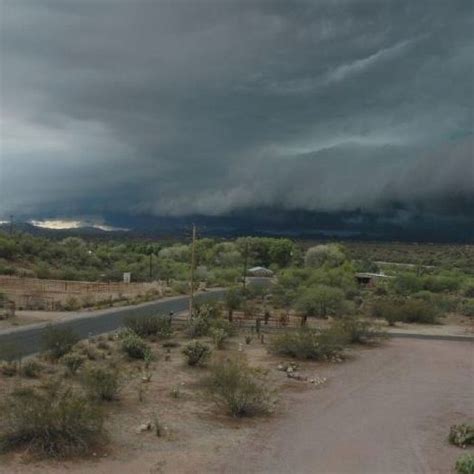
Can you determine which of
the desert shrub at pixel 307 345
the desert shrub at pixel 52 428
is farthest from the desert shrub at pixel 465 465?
the desert shrub at pixel 307 345

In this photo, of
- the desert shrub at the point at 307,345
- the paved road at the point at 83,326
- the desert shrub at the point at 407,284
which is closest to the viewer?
the desert shrub at the point at 307,345

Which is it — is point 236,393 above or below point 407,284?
above

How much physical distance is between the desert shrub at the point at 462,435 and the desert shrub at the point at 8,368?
16366 millimetres

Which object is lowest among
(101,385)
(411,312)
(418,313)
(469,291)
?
(469,291)

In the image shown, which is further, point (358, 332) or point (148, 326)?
point (358, 332)

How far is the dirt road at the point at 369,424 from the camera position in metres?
16.6

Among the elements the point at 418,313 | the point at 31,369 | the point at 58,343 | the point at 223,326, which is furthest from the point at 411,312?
the point at 31,369

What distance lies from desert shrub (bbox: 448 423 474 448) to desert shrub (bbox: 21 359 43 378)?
1557 cm

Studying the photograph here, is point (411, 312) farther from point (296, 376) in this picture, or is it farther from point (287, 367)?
point (296, 376)

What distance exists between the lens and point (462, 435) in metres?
18.9

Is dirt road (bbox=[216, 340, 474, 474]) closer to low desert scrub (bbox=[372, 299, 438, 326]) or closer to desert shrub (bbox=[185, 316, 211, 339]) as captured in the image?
desert shrub (bbox=[185, 316, 211, 339])

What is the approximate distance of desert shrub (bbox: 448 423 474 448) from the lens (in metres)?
18.7

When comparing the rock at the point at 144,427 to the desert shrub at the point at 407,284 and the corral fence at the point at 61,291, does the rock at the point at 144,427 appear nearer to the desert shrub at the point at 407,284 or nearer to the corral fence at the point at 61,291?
the corral fence at the point at 61,291

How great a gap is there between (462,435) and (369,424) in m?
3.00
